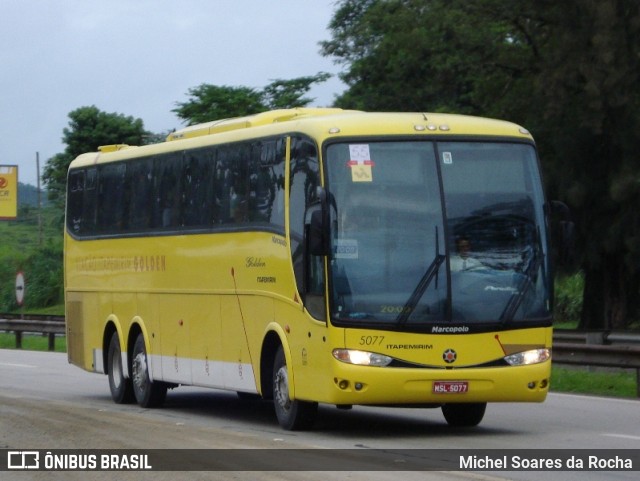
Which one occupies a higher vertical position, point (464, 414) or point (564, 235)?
point (564, 235)

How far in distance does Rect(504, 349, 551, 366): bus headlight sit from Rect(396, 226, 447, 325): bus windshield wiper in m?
1.12

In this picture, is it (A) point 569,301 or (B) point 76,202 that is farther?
(A) point 569,301

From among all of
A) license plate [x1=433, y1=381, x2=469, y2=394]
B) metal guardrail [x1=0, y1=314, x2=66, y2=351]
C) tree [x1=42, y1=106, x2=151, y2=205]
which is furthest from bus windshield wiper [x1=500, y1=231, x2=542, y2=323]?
tree [x1=42, y1=106, x2=151, y2=205]

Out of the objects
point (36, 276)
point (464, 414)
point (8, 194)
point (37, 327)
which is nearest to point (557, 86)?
point (37, 327)

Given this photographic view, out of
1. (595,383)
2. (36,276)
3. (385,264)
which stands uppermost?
(385,264)

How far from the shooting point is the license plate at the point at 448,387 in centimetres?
1431

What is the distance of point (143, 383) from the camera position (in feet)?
66.0

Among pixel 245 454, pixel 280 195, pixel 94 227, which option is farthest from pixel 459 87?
pixel 245 454

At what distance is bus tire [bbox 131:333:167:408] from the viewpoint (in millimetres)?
19906

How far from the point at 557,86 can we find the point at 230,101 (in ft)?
83.6

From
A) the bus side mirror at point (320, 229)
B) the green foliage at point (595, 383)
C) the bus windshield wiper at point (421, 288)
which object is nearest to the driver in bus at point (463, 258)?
the bus windshield wiper at point (421, 288)

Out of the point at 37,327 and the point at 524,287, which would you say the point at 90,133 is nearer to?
the point at 37,327

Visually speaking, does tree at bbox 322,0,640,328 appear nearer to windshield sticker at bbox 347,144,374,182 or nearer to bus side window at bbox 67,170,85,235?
bus side window at bbox 67,170,85,235

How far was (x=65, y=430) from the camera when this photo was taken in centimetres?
1537
